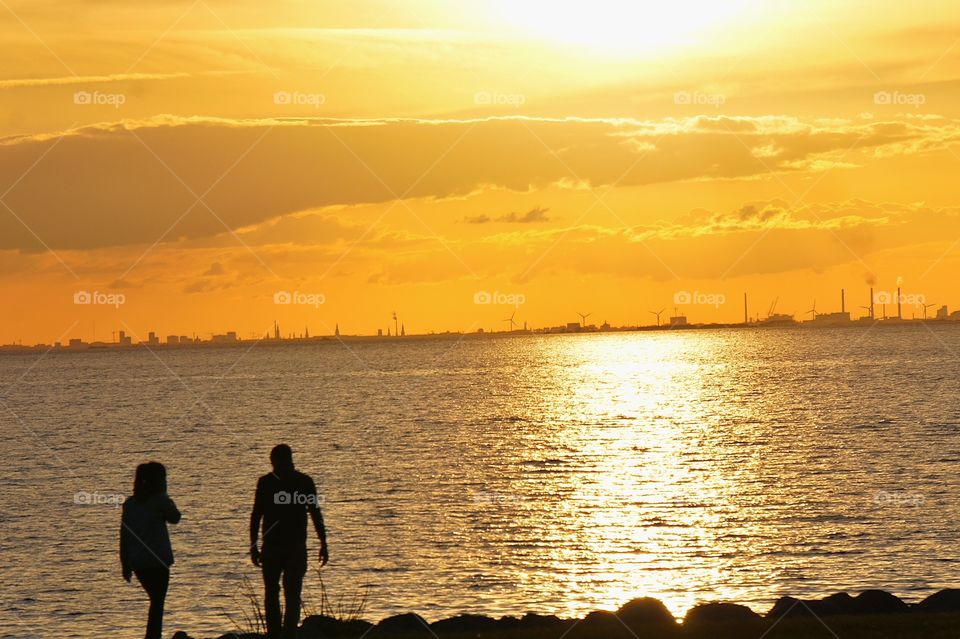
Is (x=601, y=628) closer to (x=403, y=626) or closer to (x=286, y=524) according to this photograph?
(x=403, y=626)

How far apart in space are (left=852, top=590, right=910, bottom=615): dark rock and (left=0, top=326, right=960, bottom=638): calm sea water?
906cm

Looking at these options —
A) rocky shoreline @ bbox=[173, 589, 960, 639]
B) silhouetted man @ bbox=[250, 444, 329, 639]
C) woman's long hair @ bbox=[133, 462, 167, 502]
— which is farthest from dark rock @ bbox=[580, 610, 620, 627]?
woman's long hair @ bbox=[133, 462, 167, 502]

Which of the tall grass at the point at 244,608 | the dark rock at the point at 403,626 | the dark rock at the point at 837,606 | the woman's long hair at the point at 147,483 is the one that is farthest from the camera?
the tall grass at the point at 244,608

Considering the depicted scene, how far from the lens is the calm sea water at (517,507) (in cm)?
3700

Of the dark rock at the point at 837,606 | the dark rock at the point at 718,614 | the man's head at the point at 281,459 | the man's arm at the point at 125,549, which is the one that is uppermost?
the man's head at the point at 281,459

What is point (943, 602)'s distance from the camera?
2541 centimetres

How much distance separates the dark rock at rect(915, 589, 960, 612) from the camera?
82.7 ft

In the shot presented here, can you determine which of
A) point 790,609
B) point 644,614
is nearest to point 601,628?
point 644,614

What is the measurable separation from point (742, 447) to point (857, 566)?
44.3 meters

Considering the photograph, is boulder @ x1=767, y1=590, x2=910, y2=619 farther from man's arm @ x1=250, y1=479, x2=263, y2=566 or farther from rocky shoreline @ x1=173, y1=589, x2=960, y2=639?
man's arm @ x1=250, y1=479, x2=263, y2=566

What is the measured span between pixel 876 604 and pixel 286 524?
12786 mm

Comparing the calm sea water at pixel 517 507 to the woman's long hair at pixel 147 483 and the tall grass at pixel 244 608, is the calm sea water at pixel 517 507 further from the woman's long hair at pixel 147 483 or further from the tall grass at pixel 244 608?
the woman's long hair at pixel 147 483

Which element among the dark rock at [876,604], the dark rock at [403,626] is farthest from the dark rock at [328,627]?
the dark rock at [876,604]

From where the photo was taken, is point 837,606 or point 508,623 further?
point 508,623
